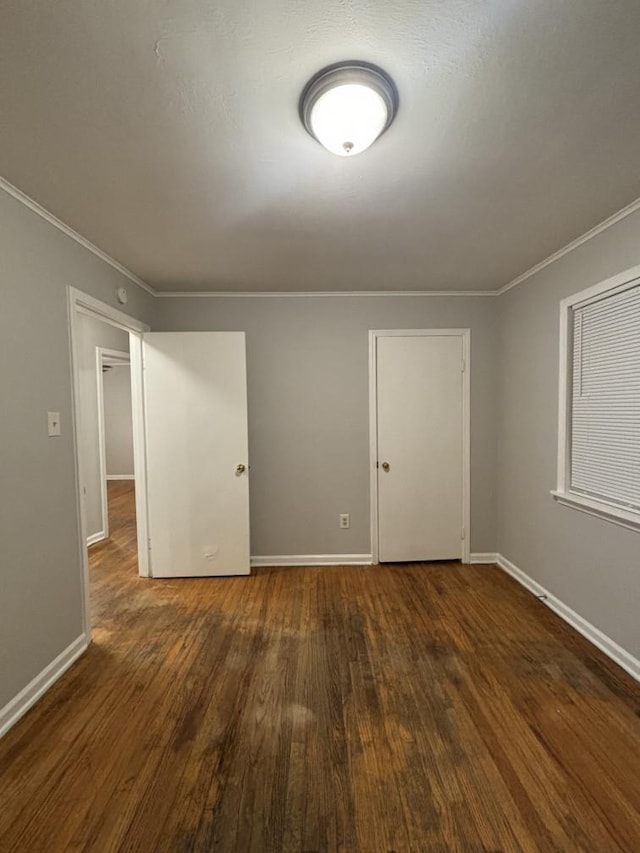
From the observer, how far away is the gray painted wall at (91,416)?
3918 millimetres

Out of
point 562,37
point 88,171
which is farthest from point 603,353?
point 88,171

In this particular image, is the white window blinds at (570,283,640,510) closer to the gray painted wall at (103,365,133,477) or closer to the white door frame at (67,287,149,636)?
the white door frame at (67,287,149,636)

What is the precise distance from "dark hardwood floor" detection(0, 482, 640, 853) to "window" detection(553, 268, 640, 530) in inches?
34.7

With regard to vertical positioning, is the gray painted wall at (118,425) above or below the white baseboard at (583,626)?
above

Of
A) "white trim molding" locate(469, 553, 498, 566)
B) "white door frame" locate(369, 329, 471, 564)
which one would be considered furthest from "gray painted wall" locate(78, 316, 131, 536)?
"white trim molding" locate(469, 553, 498, 566)

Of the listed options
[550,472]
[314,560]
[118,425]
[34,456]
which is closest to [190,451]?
[34,456]

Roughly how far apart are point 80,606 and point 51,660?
29 centimetres

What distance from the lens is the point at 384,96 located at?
3.70 feet

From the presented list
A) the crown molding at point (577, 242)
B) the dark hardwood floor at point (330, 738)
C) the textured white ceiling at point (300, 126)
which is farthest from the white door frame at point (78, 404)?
the crown molding at point (577, 242)

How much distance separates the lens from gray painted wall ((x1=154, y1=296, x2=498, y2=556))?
322 cm

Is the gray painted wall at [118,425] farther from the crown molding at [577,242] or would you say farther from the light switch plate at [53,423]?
the crown molding at [577,242]

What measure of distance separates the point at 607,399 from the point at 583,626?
1.38 metres

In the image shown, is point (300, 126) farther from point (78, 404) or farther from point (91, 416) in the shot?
point (91, 416)

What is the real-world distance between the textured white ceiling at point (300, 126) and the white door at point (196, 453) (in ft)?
2.95
